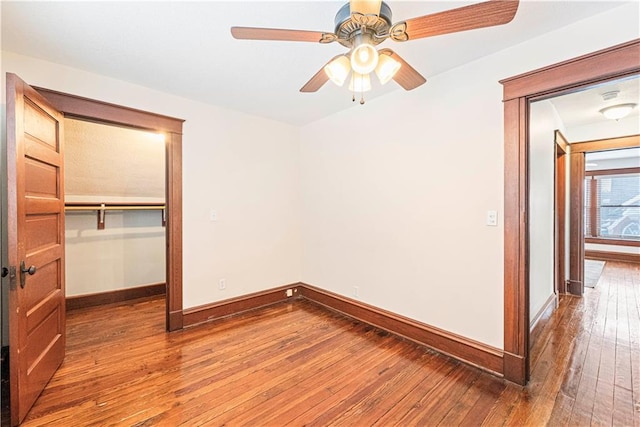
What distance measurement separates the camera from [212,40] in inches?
75.5

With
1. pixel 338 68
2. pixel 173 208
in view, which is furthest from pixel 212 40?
pixel 173 208

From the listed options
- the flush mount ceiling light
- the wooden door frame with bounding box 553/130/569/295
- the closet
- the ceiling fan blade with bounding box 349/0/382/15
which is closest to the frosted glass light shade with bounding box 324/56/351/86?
the ceiling fan blade with bounding box 349/0/382/15

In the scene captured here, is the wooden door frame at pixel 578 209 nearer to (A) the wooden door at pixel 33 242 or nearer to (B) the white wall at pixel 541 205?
(B) the white wall at pixel 541 205

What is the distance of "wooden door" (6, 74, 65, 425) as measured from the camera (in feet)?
5.23

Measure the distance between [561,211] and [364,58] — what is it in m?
4.07

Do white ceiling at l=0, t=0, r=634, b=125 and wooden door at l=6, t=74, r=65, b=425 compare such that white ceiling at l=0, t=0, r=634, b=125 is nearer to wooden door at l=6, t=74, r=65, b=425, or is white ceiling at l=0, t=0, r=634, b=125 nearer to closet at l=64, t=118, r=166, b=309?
wooden door at l=6, t=74, r=65, b=425

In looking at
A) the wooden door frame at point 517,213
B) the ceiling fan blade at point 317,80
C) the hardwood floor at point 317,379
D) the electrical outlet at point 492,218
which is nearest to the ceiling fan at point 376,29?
the ceiling fan blade at point 317,80

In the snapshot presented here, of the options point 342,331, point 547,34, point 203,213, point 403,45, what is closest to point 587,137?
point 547,34

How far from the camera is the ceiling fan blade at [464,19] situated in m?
1.10

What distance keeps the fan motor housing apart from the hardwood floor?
84.0 inches

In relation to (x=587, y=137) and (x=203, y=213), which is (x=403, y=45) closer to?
(x=203, y=213)

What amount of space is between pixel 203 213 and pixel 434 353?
8.80ft

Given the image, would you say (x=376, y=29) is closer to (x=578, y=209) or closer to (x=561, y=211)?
(x=561, y=211)

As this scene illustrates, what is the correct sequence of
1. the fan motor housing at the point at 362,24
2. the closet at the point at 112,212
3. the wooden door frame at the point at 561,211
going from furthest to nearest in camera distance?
the wooden door frame at the point at 561,211
the closet at the point at 112,212
the fan motor housing at the point at 362,24
